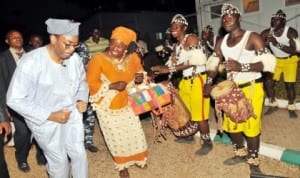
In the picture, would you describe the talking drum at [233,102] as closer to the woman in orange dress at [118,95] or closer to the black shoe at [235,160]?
the black shoe at [235,160]

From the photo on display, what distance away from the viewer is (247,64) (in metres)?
4.50

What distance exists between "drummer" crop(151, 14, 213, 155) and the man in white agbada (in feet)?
6.15

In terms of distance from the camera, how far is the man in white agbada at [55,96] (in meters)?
3.53

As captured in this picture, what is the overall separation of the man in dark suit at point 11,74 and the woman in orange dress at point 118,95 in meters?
1.20

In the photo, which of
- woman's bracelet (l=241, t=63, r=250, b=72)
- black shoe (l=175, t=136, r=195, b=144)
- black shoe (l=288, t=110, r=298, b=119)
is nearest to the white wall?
black shoe (l=288, t=110, r=298, b=119)

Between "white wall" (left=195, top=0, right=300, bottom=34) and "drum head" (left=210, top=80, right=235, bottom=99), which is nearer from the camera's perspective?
"drum head" (left=210, top=80, right=235, bottom=99)

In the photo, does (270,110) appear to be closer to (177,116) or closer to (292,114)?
(292,114)

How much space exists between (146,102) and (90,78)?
2.76ft

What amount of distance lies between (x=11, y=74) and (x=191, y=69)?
255 centimetres

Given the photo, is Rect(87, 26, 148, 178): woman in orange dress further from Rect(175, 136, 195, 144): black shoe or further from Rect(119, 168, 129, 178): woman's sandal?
Rect(175, 136, 195, 144): black shoe

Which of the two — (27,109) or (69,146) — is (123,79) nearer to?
(69,146)

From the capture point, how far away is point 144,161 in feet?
17.2

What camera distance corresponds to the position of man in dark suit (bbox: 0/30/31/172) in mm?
5137

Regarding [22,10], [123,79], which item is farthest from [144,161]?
[22,10]
